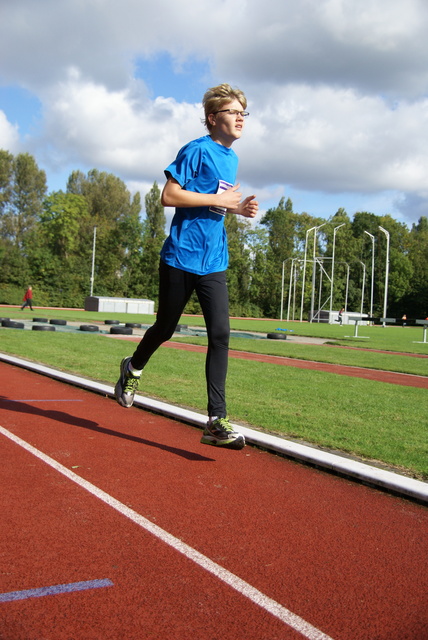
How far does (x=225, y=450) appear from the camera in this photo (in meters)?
4.93

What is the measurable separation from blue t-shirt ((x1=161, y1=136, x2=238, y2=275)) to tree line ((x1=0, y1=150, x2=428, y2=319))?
58029 mm

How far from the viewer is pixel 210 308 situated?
14.9 ft

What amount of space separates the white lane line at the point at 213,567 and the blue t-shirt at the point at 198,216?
165cm

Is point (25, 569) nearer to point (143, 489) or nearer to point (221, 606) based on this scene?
point (221, 606)

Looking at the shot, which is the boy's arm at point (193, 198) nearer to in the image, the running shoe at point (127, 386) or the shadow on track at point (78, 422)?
the running shoe at point (127, 386)

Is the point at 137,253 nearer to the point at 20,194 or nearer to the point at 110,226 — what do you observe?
the point at 110,226

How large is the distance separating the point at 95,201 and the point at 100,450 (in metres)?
85.8

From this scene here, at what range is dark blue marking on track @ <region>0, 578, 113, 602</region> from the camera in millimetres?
2281

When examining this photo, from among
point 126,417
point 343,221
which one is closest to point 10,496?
point 126,417

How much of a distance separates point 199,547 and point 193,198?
2.34 metres

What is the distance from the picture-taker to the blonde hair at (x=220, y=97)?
4539 mm

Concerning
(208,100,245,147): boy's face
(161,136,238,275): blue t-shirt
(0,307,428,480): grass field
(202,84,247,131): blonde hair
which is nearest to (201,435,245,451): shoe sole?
(0,307,428,480): grass field

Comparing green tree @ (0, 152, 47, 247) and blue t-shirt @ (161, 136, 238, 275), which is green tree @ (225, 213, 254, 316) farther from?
blue t-shirt @ (161, 136, 238, 275)

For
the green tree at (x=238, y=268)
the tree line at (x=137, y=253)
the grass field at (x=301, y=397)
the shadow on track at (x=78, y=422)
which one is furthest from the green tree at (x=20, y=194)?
the shadow on track at (x=78, y=422)
